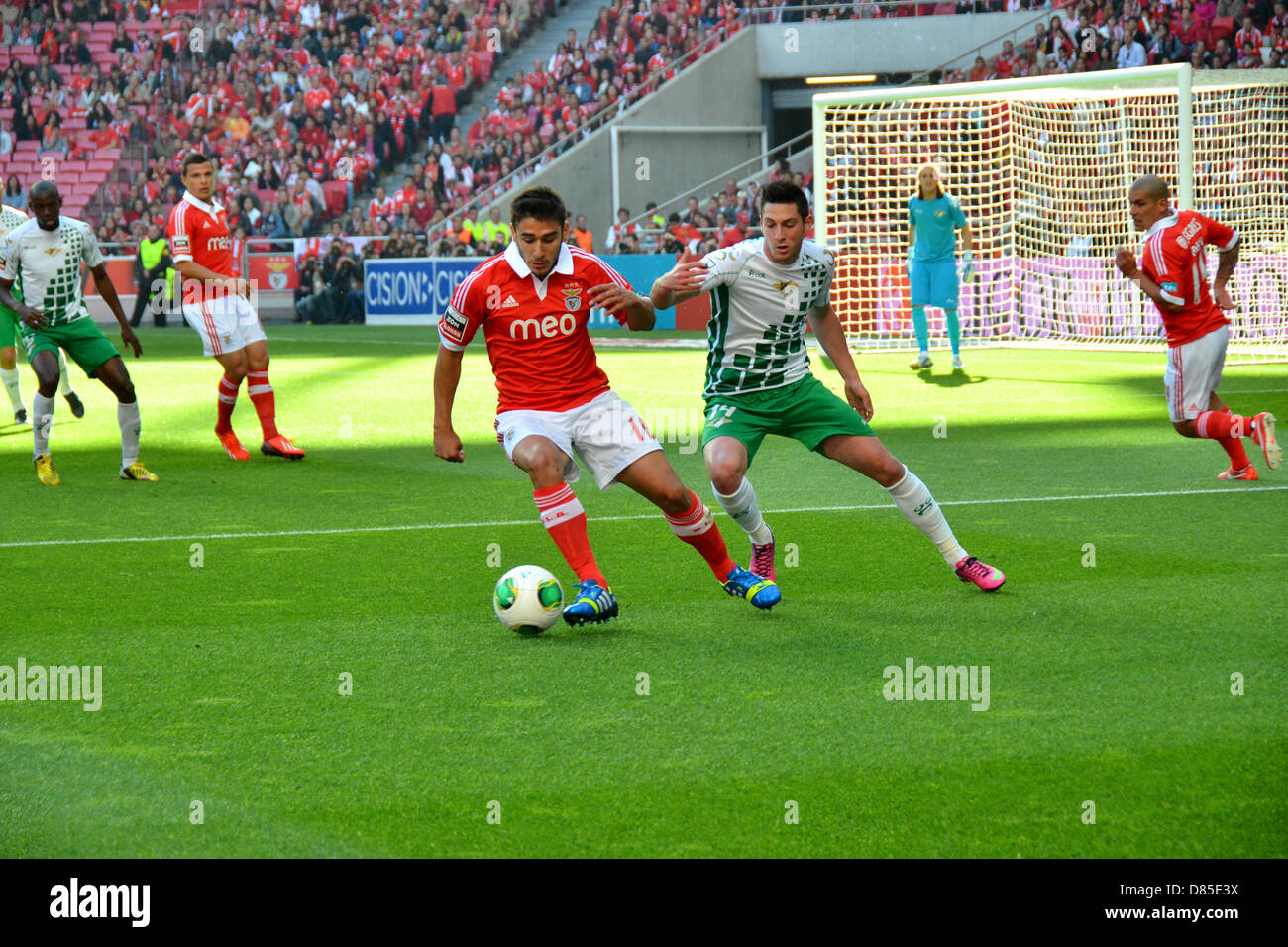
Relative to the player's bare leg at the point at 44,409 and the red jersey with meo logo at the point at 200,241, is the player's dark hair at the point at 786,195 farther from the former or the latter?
the player's bare leg at the point at 44,409

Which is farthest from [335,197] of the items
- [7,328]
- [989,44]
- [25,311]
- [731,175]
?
[25,311]

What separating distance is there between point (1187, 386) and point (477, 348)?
13.9 m

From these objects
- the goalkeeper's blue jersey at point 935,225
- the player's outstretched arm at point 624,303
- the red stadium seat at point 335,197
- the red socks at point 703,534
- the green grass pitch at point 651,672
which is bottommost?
the green grass pitch at point 651,672

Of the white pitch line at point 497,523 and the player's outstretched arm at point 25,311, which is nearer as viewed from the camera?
the white pitch line at point 497,523

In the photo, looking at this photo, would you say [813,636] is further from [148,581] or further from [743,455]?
[148,581]

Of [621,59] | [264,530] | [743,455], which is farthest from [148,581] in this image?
[621,59]

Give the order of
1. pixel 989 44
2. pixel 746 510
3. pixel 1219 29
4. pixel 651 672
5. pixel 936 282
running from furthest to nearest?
pixel 989 44 < pixel 1219 29 < pixel 936 282 < pixel 746 510 < pixel 651 672

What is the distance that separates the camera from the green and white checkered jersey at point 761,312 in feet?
20.6

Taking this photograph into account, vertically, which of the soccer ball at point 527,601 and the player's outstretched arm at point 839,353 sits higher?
the player's outstretched arm at point 839,353

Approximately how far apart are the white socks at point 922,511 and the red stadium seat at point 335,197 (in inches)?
1076

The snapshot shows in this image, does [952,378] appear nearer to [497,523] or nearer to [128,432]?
[497,523]

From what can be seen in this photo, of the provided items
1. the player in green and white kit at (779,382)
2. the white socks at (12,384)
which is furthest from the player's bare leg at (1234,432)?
the white socks at (12,384)

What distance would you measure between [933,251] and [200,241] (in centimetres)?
760

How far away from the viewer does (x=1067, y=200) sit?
18875 mm
